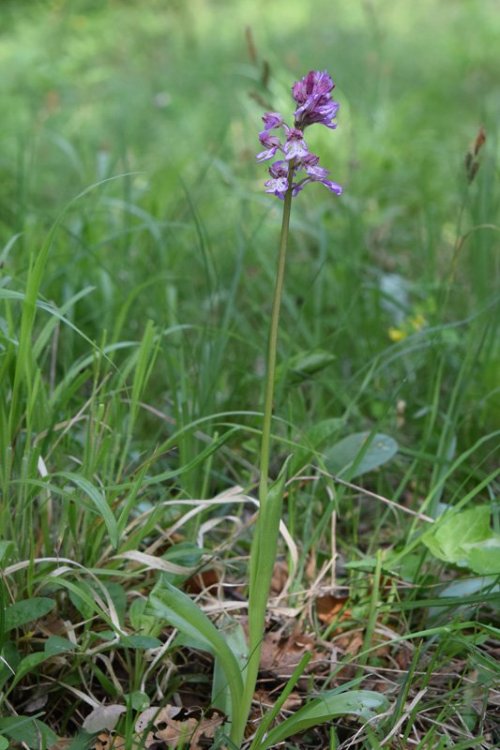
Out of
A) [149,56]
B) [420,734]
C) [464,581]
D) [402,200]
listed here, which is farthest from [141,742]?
[149,56]

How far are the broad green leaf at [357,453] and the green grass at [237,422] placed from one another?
15 mm

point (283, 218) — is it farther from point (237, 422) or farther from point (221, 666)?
point (237, 422)

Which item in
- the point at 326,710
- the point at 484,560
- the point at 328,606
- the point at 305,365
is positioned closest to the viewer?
the point at 326,710

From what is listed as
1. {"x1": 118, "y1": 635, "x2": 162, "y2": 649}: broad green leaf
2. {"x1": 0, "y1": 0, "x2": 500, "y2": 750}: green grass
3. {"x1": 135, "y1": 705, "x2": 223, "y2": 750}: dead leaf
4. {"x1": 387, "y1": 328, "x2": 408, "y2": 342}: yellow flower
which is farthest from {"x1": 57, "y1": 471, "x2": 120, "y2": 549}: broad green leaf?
{"x1": 387, "y1": 328, "x2": 408, "y2": 342}: yellow flower

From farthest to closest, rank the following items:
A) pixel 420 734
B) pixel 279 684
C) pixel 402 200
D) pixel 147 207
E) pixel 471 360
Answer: pixel 402 200
pixel 147 207
pixel 471 360
pixel 279 684
pixel 420 734

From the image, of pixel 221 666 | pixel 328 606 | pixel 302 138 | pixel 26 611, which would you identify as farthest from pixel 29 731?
pixel 302 138

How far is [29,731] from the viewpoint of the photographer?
1188mm

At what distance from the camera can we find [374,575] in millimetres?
1449

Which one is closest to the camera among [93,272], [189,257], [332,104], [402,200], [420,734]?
[332,104]

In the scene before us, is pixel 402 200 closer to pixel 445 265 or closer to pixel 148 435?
pixel 445 265

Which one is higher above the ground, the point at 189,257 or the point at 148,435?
the point at 189,257

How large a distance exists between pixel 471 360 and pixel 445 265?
0.98 metres

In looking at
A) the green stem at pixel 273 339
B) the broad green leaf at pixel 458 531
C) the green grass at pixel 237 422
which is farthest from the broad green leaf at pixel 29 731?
the broad green leaf at pixel 458 531

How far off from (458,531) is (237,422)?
56 centimetres
